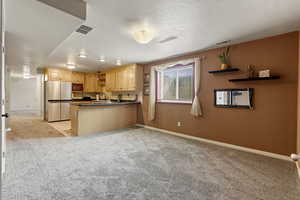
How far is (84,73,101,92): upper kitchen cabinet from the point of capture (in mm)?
7227

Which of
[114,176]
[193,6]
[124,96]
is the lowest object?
[114,176]

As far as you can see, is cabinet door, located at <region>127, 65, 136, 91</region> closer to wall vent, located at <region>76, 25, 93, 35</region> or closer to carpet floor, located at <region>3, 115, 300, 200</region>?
carpet floor, located at <region>3, 115, 300, 200</region>

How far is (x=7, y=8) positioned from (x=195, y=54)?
3.73m

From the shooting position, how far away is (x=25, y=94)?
10.1 metres

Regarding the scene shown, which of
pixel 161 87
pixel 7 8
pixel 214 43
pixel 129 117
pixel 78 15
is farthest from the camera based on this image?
pixel 129 117

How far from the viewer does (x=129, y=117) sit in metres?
5.32

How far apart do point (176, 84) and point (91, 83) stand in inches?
189

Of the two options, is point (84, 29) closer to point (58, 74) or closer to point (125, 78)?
point (125, 78)

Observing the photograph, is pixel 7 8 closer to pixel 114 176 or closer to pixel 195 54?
pixel 114 176

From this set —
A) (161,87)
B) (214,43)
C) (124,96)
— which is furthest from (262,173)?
(124,96)

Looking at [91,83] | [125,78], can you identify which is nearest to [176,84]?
[125,78]

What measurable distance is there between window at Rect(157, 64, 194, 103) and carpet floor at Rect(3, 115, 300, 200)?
1629 millimetres

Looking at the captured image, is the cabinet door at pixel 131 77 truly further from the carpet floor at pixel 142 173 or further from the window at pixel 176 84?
the carpet floor at pixel 142 173

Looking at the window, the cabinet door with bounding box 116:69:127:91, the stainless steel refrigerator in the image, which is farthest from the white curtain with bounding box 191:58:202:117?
the stainless steel refrigerator
